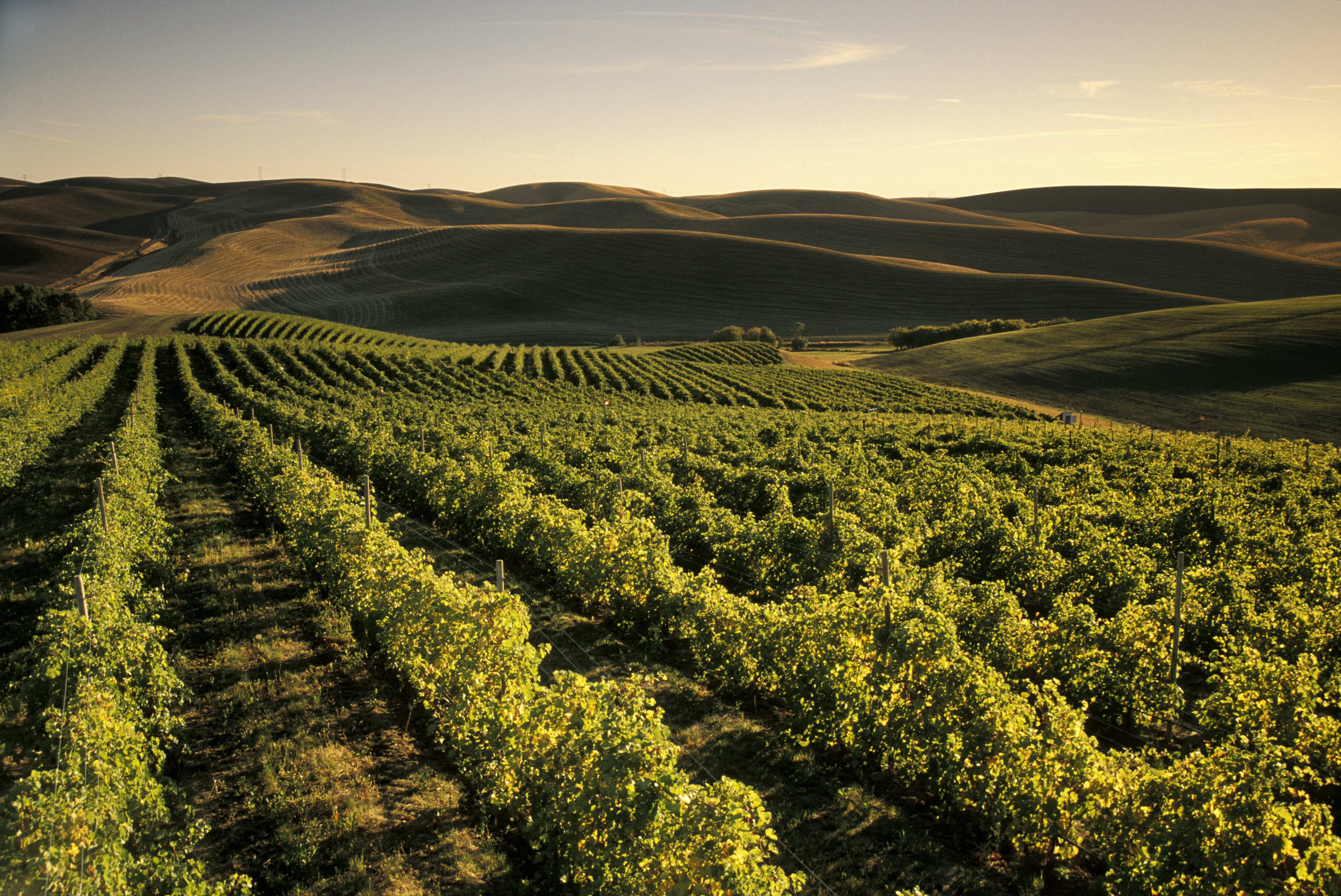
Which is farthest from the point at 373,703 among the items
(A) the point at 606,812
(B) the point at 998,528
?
(B) the point at 998,528

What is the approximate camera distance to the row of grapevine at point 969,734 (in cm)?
627

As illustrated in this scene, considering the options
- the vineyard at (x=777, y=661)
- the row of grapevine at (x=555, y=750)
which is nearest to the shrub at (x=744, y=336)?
the vineyard at (x=777, y=661)

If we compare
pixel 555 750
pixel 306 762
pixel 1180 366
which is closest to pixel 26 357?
pixel 306 762

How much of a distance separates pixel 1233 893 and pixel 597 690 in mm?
5752

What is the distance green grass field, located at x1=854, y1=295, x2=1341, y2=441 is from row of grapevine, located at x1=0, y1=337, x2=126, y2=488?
5879cm

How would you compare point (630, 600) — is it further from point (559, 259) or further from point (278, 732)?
point (559, 259)

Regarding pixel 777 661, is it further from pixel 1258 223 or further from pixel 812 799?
pixel 1258 223

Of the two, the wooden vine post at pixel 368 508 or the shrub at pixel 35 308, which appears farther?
the shrub at pixel 35 308

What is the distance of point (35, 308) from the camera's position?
80625 mm

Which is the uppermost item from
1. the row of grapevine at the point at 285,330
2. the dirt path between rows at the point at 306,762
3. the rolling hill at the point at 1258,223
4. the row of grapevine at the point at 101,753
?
the rolling hill at the point at 1258,223

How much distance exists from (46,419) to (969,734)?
31630 mm

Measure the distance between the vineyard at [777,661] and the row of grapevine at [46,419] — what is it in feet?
0.80

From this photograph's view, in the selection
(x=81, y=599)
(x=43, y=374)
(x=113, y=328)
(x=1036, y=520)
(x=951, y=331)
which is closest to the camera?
(x=81, y=599)

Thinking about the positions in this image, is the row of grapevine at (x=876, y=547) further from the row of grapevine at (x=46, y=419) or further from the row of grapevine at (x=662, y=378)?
the row of grapevine at (x=662, y=378)
